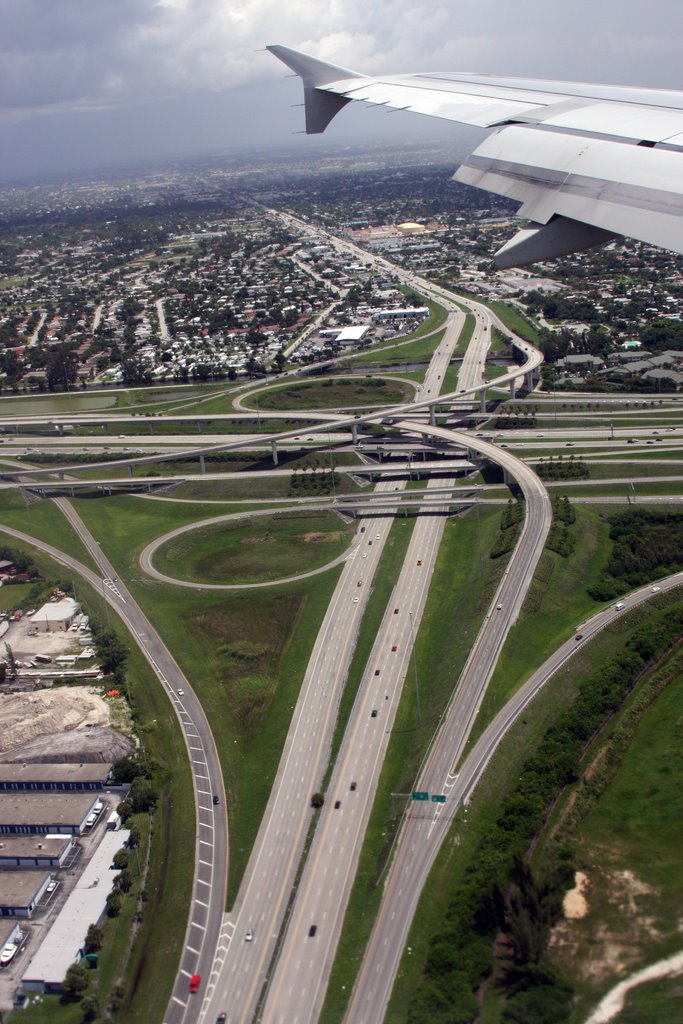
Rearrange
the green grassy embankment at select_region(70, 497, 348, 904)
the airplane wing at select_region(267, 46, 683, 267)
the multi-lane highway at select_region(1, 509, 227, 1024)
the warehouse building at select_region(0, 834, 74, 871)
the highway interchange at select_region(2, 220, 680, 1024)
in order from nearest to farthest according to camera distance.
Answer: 1. the airplane wing at select_region(267, 46, 683, 267)
2. the highway interchange at select_region(2, 220, 680, 1024)
3. the multi-lane highway at select_region(1, 509, 227, 1024)
4. the warehouse building at select_region(0, 834, 74, 871)
5. the green grassy embankment at select_region(70, 497, 348, 904)

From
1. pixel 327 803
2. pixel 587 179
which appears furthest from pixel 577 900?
pixel 587 179

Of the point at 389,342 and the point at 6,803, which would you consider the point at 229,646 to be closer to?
the point at 6,803

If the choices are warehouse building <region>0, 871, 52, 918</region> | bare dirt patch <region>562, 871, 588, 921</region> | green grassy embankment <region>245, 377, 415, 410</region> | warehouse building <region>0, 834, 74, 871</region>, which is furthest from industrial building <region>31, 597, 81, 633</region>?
green grassy embankment <region>245, 377, 415, 410</region>

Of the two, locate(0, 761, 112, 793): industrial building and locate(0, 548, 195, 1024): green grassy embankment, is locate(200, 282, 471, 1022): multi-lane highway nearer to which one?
locate(0, 548, 195, 1024): green grassy embankment

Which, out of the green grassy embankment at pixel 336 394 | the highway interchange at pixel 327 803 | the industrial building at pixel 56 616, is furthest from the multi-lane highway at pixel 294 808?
the green grassy embankment at pixel 336 394

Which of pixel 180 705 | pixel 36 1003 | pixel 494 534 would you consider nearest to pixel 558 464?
pixel 494 534

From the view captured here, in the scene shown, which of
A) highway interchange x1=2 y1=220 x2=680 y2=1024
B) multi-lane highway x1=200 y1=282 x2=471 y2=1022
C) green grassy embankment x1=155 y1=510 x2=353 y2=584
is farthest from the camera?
green grassy embankment x1=155 y1=510 x2=353 y2=584

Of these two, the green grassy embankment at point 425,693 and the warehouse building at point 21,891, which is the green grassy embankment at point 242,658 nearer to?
the green grassy embankment at point 425,693
